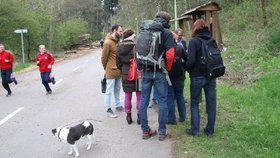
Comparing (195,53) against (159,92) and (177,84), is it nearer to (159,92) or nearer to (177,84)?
(159,92)

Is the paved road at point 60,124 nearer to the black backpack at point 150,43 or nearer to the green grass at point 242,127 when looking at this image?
the green grass at point 242,127

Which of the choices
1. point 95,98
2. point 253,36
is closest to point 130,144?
point 95,98

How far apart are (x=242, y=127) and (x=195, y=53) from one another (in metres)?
1.85

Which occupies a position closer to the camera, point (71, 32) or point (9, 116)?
point (9, 116)

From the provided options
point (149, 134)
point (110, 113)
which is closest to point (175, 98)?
point (149, 134)

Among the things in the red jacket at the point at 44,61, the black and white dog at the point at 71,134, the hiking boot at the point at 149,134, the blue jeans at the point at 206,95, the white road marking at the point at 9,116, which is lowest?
the white road marking at the point at 9,116

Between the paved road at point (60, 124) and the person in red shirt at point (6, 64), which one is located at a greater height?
the person in red shirt at point (6, 64)

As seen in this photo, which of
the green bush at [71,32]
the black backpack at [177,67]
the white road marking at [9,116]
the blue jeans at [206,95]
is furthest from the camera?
the green bush at [71,32]

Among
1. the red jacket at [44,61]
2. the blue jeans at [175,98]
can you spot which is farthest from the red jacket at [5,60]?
the blue jeans at [175,98]

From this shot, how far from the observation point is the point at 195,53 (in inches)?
275

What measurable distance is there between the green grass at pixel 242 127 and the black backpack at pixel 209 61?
1166 millimetres

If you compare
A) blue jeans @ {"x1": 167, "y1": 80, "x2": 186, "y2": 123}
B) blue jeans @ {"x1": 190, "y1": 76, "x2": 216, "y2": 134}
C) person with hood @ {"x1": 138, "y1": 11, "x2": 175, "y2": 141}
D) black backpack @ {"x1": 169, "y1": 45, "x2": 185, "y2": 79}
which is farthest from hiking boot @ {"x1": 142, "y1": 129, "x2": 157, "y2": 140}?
black backpack @ {"x1": 169, "y1": 45, "x2": 185, "y2": 79}

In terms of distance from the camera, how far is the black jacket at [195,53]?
22.8 feet

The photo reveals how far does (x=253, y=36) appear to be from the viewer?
21344mm
